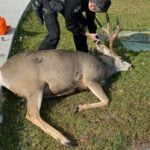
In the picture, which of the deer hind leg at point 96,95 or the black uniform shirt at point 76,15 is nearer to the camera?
the deer hind leg at point 96,95

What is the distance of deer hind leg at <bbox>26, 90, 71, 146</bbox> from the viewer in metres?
6.41

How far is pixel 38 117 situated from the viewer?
6754 millimetres

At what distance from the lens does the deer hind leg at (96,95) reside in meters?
7.25

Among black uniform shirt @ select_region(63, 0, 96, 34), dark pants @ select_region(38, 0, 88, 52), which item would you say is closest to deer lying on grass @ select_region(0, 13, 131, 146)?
black uniform shirt @ select_region(63, 0, 96, 34)

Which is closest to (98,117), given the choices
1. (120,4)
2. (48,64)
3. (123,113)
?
(123,113)

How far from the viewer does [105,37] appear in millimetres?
10133

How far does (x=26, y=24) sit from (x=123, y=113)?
4640mm

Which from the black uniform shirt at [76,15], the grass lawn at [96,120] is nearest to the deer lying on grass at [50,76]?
the grass lawn at [96,120]

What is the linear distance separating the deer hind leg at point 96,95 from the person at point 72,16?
1.07m

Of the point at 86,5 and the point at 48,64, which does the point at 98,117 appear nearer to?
the point at 48,64

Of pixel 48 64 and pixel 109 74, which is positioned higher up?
pixel 48 64

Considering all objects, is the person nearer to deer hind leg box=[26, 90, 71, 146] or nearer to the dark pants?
the dark pants

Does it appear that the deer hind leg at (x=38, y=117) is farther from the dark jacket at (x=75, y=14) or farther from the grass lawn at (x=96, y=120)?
the dark jacket at (x=75, y=14)

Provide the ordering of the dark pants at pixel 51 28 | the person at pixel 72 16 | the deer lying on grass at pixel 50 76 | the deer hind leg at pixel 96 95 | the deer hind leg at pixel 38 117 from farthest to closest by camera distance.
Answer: the dark pants at pixel 51 28
the person at pixel 72 16
the deer hind leg at pixel 96 95
the deer lying on grass at pixel 50 76
the deer hind leg at pixel 38 117
